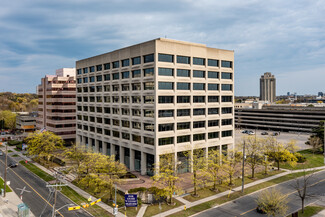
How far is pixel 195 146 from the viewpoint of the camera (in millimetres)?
58000

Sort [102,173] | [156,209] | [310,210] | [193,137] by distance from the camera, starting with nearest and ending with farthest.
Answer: [310,210] → [156,209] → [102,173] → [193,137]

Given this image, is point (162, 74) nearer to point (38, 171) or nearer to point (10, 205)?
point (10, 205)

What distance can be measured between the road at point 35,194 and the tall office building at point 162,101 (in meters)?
20.4

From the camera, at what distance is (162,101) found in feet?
186

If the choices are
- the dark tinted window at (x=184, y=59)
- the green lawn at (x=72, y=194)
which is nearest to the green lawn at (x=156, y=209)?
the green lawn at (x=72, y=194)

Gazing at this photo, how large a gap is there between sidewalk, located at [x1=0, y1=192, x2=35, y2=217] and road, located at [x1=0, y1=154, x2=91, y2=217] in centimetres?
114

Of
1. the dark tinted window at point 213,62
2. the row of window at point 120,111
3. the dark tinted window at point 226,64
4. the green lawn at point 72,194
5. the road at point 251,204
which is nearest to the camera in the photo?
the road at point 251,204

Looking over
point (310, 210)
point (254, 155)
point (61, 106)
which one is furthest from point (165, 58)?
point (61, 106)

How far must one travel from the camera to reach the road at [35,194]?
39844 mm

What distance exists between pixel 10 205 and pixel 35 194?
544 cm

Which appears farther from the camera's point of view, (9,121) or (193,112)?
(9,121)

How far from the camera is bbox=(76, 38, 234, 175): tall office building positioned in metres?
56.8

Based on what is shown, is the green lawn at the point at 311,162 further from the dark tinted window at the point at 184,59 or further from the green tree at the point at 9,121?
the green tree at the point at 9,121

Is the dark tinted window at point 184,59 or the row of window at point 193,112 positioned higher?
the dark tinted window at point 184,59
